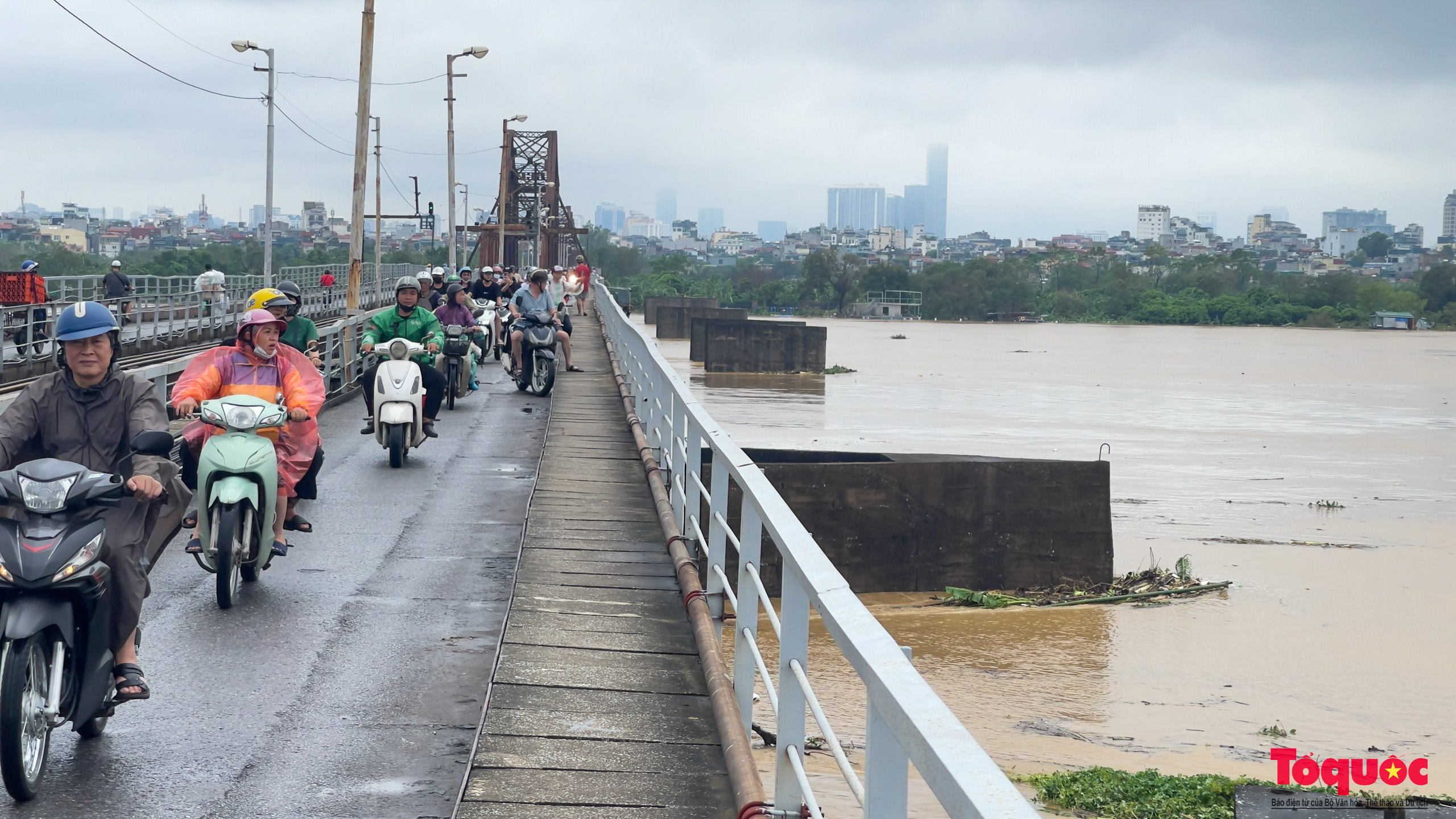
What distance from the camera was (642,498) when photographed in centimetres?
1055

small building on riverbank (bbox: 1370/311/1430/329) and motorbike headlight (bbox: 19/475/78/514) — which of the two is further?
small building on riverbank (bbox: 1370/311/1430/329)

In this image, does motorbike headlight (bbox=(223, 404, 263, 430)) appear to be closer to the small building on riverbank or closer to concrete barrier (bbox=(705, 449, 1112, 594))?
concrete barrier (bbox=(705, 449, 1112, 594))

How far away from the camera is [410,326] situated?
13.3 metres

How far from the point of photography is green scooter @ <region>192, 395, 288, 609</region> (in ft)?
23.4

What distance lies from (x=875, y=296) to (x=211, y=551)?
5022 inches

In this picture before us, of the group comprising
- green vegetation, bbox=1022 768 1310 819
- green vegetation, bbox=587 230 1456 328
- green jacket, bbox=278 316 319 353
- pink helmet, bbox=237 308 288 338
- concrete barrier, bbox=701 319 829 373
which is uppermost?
green vegetation, bbox=587 230 1456 328

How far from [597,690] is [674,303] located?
77.5 metres

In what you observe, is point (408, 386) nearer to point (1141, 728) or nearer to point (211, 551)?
point (211, 551)

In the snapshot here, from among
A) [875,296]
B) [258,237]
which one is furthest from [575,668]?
[258,237]

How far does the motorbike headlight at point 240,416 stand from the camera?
7184mm

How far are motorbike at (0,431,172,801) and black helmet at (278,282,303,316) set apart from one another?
5122 mm

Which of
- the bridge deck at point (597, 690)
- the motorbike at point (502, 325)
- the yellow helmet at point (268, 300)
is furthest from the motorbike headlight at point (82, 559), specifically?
the motorbike at point (502, 325)

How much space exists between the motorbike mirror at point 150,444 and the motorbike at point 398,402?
24.3ft

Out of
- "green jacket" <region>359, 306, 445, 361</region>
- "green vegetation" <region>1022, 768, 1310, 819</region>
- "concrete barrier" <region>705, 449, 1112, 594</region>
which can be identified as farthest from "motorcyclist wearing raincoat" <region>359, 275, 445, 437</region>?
"green vegetation" <region>1022, 768, 1310, 819</region>
